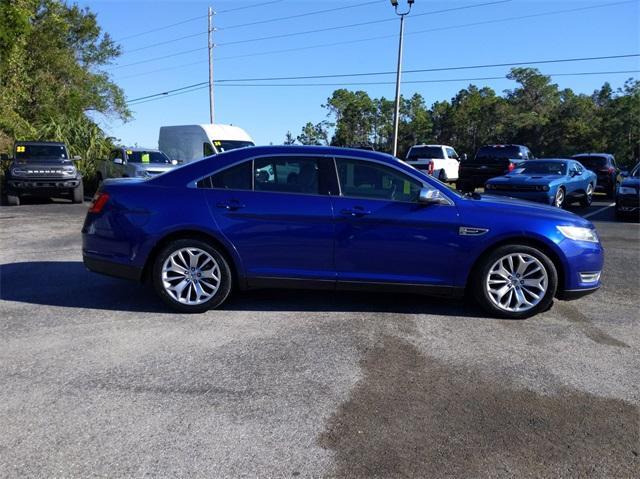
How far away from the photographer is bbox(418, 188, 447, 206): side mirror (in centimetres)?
496

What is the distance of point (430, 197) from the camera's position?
4977 millimetres

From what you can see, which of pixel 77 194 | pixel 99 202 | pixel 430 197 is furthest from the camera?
pixel 77 194

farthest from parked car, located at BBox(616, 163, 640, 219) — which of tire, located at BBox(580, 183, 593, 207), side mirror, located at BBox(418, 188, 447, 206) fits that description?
side mirror, located at BBox(418, 188, 447, 206)

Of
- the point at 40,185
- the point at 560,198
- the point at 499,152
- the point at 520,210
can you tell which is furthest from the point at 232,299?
the point at 499,152

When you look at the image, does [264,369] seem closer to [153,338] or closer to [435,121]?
[153,338]

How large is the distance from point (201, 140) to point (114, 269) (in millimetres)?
16007

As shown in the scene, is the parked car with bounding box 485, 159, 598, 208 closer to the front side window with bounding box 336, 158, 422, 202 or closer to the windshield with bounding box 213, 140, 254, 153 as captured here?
the front side window with bounding box 336, 158, 422, 202

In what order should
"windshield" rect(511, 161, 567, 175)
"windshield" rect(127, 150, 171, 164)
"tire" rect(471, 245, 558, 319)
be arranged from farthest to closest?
"windshield" rect(127, 150, 171, 164)
"windshield" rect(511, 161, 567, 175)
"tire" rect(471, 245, 558, 319)

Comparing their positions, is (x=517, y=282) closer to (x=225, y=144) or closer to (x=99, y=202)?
(x=99, y=202)

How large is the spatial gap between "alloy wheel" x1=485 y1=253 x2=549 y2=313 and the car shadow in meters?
0.31

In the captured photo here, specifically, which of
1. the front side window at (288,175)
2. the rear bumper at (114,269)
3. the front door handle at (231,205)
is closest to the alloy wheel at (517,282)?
the front side window at (288,175)

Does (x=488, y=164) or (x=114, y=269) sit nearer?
(x=114, y=269)

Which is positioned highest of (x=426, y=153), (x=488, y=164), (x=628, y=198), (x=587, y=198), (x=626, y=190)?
(x=426, y=153)

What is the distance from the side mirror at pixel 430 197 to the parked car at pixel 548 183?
895 cm
